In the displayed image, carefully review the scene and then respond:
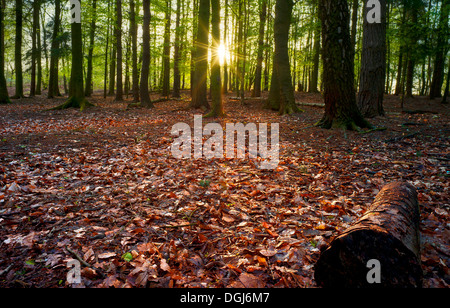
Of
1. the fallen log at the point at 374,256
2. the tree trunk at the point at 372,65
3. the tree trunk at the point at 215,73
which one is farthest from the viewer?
the tree trunk at the point at 215,73

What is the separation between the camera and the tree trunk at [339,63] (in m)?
6.19

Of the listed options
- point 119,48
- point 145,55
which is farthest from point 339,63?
point 119,48

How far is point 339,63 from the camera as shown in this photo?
6.30 metres

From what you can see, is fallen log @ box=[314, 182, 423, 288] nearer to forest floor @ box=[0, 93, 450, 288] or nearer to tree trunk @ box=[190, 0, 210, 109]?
forest floor @ box=[0, 93, 450, 288]

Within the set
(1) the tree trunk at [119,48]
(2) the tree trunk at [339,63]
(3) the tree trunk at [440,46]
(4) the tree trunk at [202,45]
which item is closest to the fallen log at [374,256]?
(2) the tree trunk at [339,63]

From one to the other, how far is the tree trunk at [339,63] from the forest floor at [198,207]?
699mm

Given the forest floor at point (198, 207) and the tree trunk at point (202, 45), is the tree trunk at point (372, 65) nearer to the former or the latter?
the forest floor at point (198, 207)

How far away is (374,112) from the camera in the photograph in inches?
320

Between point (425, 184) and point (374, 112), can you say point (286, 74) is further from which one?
point (425, 184)

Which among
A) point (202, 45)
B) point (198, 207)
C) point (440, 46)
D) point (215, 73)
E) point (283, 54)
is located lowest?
point (198, 207)

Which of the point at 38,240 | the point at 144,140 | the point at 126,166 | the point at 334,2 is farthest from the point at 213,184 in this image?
the point at 334,2

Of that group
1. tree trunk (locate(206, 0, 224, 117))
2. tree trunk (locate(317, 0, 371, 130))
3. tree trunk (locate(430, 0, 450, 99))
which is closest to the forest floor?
tree trunk (locate(317, 0, 371, 130))

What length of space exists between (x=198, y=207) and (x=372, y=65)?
7485mm

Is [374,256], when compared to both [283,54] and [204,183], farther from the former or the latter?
[283,54]
